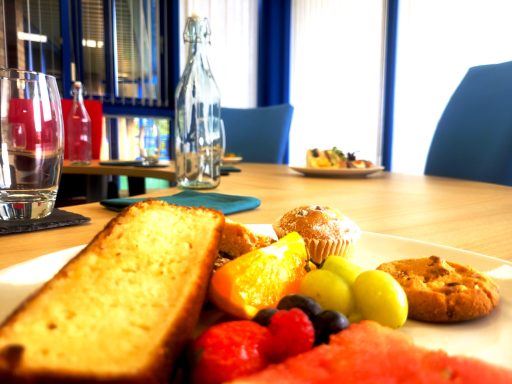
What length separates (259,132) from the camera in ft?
13.2

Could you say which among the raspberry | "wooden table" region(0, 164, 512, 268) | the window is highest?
the window

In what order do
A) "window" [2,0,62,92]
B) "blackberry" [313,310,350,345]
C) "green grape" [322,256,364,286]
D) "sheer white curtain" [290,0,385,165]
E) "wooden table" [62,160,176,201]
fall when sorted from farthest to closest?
1. "sheer white curtain" [290,0,385,165]
2. "window" [2,0,62,92]
3. "wooden table" [62,160,176,201]
4. "green grape" [322,256,364,286]
5. "blackberry" [313,310,350,345]

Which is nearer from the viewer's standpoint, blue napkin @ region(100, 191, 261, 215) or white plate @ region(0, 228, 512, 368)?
white plate @ region(0, 228, 512, 368)

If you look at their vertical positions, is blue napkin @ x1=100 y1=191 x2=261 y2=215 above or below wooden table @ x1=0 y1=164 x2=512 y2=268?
above

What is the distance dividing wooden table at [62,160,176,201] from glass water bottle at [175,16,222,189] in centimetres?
50

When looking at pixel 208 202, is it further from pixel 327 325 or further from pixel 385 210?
pixel 327 325

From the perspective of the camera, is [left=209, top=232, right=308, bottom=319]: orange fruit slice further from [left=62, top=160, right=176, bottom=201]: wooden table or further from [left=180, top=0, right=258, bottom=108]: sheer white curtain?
[left=180, top=0, right=258, bottom=108]: sheer white curtain

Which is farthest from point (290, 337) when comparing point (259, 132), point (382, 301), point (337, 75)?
point (337, 75)

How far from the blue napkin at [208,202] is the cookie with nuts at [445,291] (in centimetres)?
53

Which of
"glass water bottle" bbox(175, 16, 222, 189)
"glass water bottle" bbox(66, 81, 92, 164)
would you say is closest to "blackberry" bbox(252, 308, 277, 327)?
"glass water bottle" bbox(175, 16, 222, 189)

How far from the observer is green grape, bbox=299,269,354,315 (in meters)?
0.56

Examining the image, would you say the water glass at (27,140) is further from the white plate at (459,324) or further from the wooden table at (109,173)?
the wooden table at (109,173)

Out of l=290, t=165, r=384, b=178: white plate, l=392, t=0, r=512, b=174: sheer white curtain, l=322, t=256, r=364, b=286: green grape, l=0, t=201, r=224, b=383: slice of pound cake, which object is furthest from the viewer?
l=392, t=0, r=512, b=174: sheer white curtain

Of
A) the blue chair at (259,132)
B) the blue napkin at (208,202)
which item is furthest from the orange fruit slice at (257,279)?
the blue chair at (259,132)
